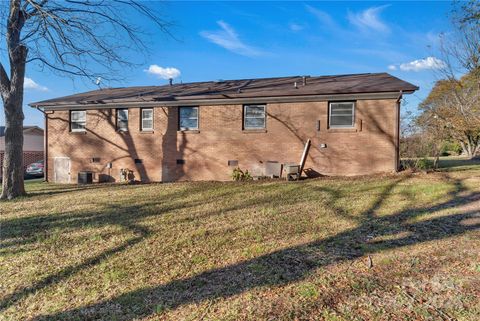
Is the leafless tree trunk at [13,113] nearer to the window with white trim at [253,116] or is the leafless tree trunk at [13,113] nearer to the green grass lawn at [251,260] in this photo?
the green grass lawn at [251,260]

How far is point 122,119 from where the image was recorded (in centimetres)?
1525

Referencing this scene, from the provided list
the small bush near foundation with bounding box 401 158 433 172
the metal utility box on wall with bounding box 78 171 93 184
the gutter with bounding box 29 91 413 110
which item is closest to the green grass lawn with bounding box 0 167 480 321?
the small bush near foundation with bounding box 401 158 433 172

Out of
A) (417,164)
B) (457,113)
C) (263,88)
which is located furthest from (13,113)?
(457,113)

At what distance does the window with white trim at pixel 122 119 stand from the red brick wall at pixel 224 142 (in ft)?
0.82

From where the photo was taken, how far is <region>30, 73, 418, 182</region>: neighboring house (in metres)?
12.4

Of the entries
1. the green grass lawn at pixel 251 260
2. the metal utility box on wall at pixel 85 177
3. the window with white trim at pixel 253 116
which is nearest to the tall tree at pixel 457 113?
the green grass lawn at pixel 251 260

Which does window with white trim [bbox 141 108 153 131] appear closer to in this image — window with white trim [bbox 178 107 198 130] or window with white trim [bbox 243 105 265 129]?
window with white trim [bbox 178 107 198 130]

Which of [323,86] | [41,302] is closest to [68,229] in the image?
[41,302]

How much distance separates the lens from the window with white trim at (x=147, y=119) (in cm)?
1484

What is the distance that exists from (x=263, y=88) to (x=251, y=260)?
10671mm

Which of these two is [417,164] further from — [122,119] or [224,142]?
[122,119]

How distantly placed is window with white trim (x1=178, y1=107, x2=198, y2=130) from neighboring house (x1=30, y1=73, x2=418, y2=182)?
0.04 metres

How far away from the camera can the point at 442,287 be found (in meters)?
3.45

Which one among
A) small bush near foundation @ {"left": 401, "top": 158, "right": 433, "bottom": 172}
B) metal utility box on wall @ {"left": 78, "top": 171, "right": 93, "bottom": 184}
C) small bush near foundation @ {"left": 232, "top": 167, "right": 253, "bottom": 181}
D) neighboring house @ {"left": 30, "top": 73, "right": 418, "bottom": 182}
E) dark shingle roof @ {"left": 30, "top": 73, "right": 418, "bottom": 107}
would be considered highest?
dark shingle roof @ {"left": 30, "top": 73, "right": 418, "bottom": 107}
